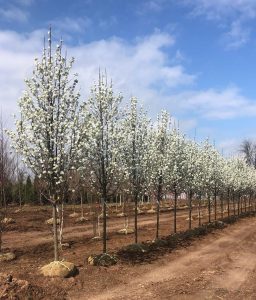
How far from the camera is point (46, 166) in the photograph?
49.4ft

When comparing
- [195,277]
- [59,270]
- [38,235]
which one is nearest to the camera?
[59,270]

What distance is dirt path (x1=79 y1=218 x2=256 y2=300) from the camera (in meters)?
13.7

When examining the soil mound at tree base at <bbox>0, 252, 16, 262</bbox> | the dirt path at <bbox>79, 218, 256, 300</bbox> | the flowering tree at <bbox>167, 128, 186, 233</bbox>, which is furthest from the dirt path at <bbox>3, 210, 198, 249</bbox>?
the dirt path at <bbox>79, 218, 256, 300</bbox>

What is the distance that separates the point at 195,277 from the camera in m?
16.2

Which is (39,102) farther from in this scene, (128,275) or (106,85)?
(128,275)

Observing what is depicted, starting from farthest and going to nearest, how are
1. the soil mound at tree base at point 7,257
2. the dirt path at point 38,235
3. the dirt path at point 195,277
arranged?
the dirt path at point 38,235, the soil mound at tree base at point 7,257, the dirt path at point 195,277

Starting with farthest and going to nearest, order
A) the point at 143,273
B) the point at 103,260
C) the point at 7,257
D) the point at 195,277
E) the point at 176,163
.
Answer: the point at 176,163 → the point at 7,257 → the point at 103,260 → the point at 143,273 → the point at 195,277

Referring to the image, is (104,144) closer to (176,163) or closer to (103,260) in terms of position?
(103,260)

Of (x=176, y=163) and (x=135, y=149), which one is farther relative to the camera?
(x=176, y=163)

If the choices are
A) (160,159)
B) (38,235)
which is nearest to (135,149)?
(160,159)

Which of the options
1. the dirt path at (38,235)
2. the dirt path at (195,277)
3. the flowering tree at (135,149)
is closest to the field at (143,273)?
the dirt path at (195,277)

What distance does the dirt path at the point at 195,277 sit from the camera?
13734 mm

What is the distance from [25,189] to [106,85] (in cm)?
4559

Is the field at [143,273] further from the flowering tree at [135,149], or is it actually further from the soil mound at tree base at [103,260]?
the flowering tree at [135,149]
